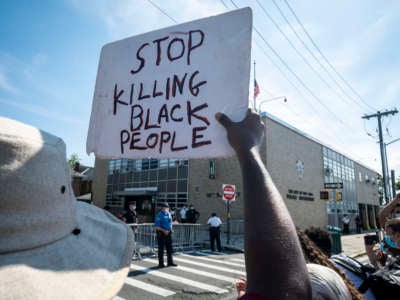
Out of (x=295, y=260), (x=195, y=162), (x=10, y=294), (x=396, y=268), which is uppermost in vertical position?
(x=195, y=162)

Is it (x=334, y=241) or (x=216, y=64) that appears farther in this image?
(x=334, y=241)

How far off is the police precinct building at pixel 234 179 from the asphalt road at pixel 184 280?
833 centimetres

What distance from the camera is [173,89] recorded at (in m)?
2.05

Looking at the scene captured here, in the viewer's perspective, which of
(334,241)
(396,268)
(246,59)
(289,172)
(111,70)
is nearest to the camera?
(246,59)

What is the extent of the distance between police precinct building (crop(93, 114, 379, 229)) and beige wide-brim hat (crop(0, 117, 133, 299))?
568 inches

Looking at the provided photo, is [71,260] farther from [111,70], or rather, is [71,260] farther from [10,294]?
[111,70]

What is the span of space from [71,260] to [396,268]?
2432mm

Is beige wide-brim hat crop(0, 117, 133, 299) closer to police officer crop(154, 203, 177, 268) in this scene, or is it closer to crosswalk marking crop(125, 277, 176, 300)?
crosswalk marking crop(125, 277, 176, 300)

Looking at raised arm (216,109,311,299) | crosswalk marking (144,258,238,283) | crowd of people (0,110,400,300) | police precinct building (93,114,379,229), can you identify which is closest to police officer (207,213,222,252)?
crosswalk marking (144,258,238,283)

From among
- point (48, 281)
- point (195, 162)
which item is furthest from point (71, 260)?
point (195, 162)

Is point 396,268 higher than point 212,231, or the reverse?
point 396,268

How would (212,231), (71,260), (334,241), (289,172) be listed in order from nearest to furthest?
(71,260) → (334,241) → (212,231) → (289,172)

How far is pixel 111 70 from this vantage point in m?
2.37

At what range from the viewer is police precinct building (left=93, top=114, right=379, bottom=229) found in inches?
778
